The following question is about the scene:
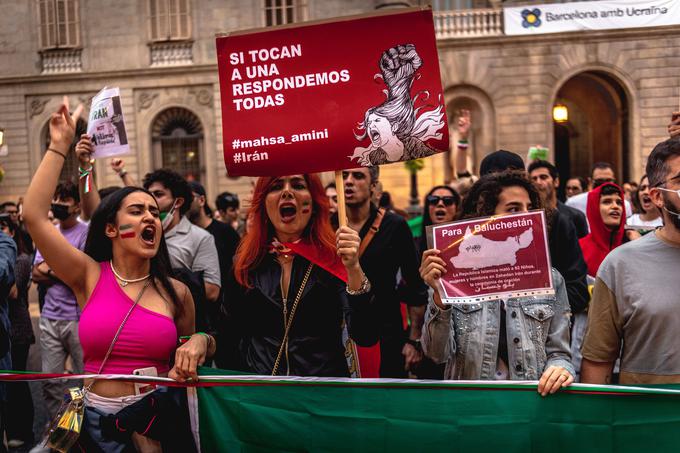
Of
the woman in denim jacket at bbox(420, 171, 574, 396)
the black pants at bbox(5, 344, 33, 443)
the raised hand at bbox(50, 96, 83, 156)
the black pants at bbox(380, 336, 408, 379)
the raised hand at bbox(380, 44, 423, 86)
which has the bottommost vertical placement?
the black pants at bbox(5, 344, 33, 443)

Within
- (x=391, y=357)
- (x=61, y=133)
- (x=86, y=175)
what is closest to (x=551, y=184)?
(x=391, y=357)

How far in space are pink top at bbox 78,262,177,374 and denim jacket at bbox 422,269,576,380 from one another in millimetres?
1152

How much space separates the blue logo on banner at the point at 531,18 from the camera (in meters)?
22.5

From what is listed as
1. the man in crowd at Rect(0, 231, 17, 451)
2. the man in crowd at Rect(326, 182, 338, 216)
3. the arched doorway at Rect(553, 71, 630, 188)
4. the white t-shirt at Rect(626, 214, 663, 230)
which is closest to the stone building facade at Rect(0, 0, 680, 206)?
the arched doorway at Rect(553, 71, 630, 188)

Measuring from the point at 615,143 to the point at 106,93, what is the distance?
79.5 ft

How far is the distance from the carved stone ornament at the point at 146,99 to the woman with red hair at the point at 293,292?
22.0m

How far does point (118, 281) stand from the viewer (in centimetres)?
348

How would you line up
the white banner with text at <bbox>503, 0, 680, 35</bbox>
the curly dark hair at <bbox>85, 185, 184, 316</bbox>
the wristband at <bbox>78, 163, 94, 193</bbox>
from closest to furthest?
the curly dark hair at <bbox>85, 185, 184, 316</bbox> → the wristband at <bbox>78, 163, 94, 193</bbox> → the white banner with text at <bbox>503, 0, 680, 35</bbox>

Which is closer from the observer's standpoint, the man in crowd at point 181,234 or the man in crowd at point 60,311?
the man in crowd at point 181,234

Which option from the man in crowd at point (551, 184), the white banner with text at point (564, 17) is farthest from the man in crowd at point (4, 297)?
the white banner with text at point (564, 17)

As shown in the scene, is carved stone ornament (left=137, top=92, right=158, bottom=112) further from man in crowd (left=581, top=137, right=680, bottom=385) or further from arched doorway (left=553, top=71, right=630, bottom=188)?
man in crowd (left=581, top=137, right=680, bottom=385)

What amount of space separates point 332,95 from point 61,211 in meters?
3.58

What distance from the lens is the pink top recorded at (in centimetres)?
331

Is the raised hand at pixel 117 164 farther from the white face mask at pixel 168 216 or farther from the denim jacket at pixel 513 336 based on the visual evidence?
the denim jacket at pixel 513 336
